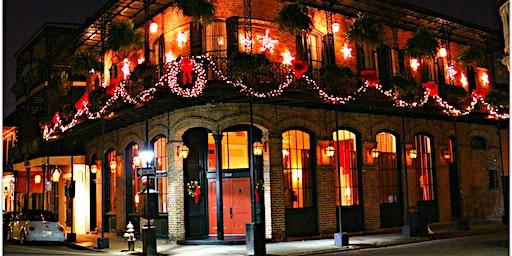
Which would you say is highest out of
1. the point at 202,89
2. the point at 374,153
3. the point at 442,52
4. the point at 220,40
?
the point at 442,52

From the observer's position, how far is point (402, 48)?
84.9 feet

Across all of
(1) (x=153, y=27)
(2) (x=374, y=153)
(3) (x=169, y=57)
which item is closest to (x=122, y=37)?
(3) (x=169, y=57)

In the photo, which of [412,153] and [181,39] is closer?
[181,39]

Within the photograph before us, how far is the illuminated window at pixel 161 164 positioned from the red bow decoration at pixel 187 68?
4089 millimetres

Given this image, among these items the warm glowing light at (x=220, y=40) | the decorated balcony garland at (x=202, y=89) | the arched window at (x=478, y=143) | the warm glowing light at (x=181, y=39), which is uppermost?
the warm glowing light at (x=181, y=39)

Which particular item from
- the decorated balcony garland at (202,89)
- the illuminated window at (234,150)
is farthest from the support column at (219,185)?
the decorated balcony garland at (202,89)

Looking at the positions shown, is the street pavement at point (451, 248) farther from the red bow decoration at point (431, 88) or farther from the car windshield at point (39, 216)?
the car windshield at point (39, 216)

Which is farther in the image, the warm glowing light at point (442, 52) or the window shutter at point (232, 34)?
the warm glowing light at point (442, 52)

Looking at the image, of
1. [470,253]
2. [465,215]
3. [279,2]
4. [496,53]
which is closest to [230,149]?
[279,2]

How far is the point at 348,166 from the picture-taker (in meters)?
22.9

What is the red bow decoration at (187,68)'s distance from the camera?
1852 centimetres

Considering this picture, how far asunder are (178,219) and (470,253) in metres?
9.55

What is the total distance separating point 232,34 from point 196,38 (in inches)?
49.9

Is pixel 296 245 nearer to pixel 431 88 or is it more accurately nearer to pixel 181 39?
pixel 181 39
